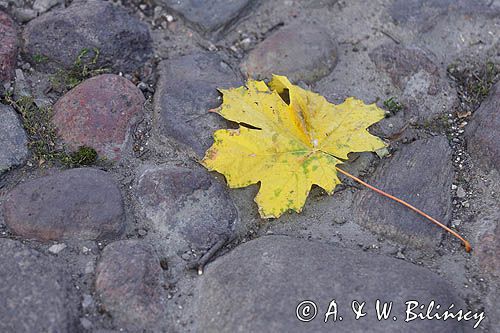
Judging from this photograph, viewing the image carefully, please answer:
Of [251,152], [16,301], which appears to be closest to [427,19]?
[251,152]

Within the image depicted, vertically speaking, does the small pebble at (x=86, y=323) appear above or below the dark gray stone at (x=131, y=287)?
below

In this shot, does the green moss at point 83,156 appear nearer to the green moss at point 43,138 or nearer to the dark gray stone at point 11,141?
the green moss at point 43,138

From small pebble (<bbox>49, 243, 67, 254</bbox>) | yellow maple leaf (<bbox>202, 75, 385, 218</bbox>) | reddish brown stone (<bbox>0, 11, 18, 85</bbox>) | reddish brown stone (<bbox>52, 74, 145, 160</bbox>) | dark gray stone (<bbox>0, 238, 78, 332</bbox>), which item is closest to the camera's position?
dark gray stone (<bbox>0, 238, 78, 332</bbox>)

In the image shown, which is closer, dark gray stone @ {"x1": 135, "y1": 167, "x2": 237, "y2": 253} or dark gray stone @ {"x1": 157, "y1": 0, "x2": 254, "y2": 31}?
dark gray stone @ {"x1": 135, "y1": 167, "x2": 237, "y2": 253}

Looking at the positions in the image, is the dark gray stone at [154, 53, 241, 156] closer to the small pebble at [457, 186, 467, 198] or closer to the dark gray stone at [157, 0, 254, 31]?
the dark gray stone at [157, 0, 254, 31]

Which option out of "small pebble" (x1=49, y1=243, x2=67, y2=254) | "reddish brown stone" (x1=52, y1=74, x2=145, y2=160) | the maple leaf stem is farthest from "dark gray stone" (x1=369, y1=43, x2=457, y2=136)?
"small pebble" (x1=49, y1=243, x2=67, y2=254)

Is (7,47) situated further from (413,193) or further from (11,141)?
(413,193)

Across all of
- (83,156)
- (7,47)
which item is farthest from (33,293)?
(7,47)

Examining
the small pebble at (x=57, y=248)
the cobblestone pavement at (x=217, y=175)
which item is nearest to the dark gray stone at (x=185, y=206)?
the cobblestone pavement at (x=217, y=175)
